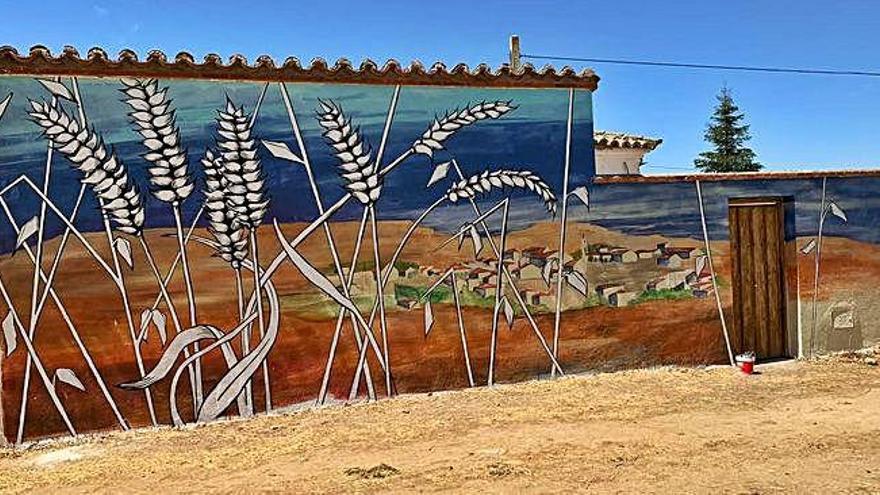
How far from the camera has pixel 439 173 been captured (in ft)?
27.6

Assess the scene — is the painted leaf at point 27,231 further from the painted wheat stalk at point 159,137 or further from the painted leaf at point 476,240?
the painted leaf at point 476,240

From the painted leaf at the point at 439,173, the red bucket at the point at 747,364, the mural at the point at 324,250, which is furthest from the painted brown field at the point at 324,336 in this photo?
the painted leaf at the point at 439,173

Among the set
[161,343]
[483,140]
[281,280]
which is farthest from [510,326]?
[161,343]

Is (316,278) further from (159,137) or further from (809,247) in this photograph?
(809,247)

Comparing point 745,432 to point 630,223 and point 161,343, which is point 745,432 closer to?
point 630,223

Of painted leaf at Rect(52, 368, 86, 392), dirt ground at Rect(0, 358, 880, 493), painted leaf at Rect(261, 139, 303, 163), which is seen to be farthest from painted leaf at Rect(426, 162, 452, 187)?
painted leaf at Rect(52, 368, 86, 392)

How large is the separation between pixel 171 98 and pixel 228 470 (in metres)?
3.69

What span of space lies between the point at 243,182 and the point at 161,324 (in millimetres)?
1632

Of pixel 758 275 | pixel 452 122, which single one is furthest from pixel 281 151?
pixel 758 275

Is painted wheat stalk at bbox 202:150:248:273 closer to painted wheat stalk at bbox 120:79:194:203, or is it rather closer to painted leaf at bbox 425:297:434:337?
painted wheat stalk at bbox 120:79:194:203

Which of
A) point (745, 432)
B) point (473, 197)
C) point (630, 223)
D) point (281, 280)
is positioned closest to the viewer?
point (745, 432)

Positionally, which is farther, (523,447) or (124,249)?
(124,249)

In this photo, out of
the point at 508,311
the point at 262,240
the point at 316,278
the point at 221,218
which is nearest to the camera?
the point at 221,218

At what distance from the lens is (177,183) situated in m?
7.41
